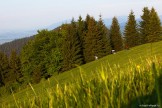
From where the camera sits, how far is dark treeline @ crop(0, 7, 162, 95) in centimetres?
8956

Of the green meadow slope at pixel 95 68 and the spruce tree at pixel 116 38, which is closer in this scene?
the green meadow slope at pixel 95 68

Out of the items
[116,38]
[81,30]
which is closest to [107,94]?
[81,30]

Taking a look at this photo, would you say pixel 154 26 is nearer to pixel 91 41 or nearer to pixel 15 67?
pixel 91 41

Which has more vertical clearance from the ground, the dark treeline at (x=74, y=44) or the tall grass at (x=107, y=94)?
the tall grass at (x=107, y=94)

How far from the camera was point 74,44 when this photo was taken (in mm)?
90750

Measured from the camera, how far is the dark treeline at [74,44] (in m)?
89.6

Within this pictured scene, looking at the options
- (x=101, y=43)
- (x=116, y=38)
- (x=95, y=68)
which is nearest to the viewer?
(x=95, y=68)

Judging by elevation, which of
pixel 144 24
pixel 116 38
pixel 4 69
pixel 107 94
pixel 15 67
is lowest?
pixel 4 69

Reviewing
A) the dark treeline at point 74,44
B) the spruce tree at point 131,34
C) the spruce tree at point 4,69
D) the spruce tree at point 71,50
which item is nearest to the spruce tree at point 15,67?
the dark treeline at point 74,44

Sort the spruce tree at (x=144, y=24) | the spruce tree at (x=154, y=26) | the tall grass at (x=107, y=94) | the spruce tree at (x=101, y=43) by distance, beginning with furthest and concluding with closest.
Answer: the spruce tree at (x=101, y=43), the spruce tree at (x=144, y=24), the spruce tree at (x=154, y=26), the tall grass at (x=107, y=94)

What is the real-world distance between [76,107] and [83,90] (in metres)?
0.36

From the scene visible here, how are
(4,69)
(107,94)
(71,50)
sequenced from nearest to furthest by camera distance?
(107,94)
(71,50)
(4,69)

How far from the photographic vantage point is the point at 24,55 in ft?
338

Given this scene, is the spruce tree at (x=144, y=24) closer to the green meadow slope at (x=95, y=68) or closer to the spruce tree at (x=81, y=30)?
the spruce tree at (x=81, y=30)
